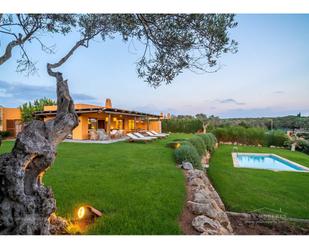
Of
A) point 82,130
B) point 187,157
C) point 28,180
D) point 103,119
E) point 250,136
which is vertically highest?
point 103,119

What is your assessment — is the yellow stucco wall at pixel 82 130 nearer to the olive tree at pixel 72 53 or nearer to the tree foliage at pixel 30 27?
the tree foliage at pixel 30 27

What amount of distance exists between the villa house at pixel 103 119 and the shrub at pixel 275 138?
10572mm

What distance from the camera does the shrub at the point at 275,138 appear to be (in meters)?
17.5

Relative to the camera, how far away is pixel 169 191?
409cm

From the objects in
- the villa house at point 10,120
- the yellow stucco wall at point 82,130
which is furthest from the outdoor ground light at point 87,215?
the villa house at point 10,120

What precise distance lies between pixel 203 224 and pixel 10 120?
1968 cm

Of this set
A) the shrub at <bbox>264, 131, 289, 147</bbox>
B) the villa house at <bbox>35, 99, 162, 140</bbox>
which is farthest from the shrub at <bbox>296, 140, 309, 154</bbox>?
the villa house at <bbox>35, 99, 162, 140</bbox>

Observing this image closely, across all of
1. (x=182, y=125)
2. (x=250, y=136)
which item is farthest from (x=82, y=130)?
(x=250, y=136)

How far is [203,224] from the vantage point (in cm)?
288

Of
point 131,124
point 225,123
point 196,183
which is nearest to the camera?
point 196,183

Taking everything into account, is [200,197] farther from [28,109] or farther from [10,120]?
[10,120]
